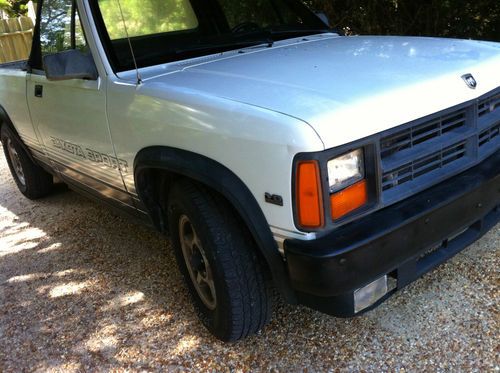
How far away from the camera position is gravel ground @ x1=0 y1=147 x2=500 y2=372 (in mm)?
2561

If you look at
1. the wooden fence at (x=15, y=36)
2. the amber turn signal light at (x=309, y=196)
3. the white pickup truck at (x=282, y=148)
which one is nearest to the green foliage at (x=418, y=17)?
the white pickup truck at (x=282, y=148)

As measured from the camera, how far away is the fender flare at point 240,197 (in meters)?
2.19

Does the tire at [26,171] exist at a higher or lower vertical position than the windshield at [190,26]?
lower

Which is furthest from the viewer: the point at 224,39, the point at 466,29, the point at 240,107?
the point at 466,29

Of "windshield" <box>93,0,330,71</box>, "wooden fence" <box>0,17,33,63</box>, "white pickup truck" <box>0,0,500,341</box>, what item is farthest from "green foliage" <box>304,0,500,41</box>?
"wooden fence" <box>0,17,33,63</box>

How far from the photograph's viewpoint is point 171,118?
252cm

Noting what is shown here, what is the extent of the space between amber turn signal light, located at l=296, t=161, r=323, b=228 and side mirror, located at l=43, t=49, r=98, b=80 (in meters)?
1.64

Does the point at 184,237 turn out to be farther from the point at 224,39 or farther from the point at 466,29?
the point at 466,29

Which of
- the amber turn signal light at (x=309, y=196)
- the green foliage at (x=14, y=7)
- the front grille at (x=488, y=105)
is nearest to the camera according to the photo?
the amber turn signal light at (x=309, y=196)

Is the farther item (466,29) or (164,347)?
(466,29)

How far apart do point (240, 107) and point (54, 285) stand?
2214mm

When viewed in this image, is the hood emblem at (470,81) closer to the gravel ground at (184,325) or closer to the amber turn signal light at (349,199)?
the amber turn signal light at (349,199)

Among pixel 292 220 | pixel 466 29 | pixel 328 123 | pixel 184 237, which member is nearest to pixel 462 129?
pixel 328 123

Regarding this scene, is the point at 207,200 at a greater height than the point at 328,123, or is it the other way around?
the point at 328,123
